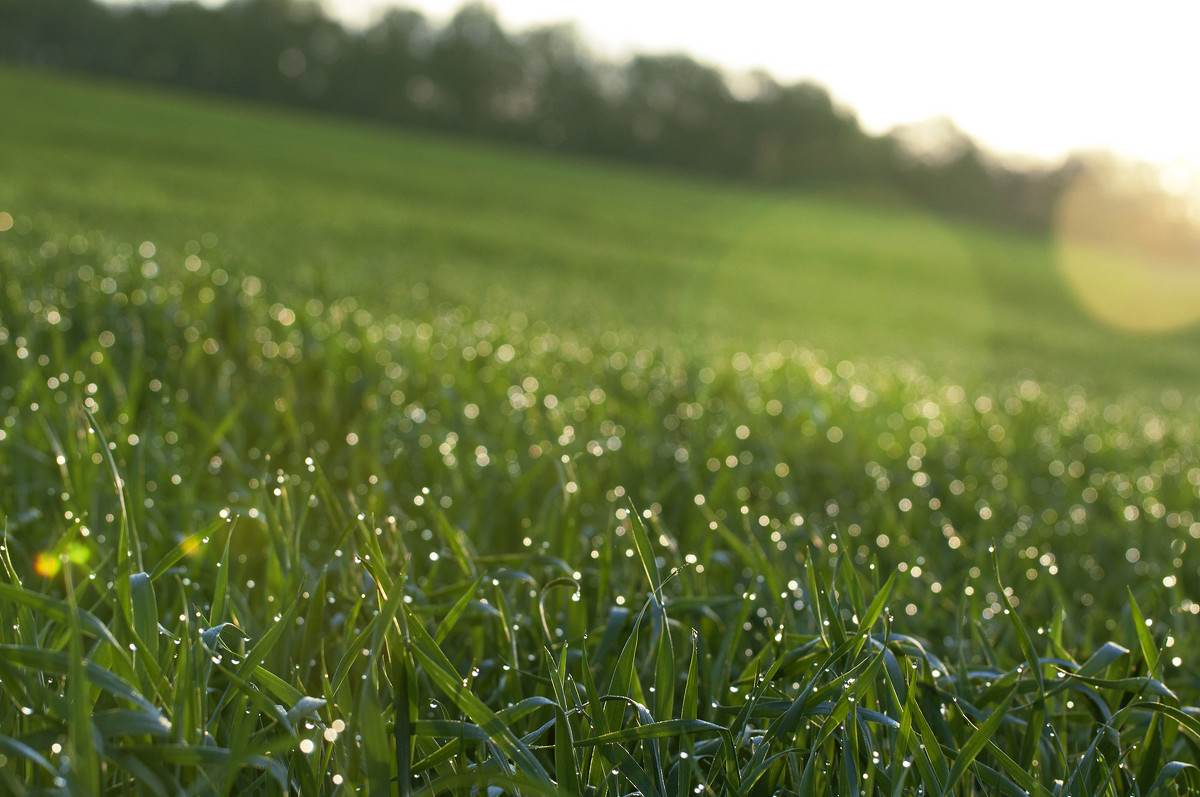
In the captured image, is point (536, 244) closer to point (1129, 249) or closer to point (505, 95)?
point (1129, 249)

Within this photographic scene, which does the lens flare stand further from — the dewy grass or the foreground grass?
the dewy grass

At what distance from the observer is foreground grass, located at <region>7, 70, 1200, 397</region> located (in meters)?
7.45

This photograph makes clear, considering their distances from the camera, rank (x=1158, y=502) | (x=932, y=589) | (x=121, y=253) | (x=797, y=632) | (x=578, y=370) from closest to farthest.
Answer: (x=797, y=632) → (x=932, y=589) → (x=1158, y=502) → (x=578, y=370) → (x=121, y=253)

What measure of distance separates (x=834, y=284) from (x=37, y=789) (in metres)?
15.5

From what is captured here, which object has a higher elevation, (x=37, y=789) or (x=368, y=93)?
(x=368, y=93)

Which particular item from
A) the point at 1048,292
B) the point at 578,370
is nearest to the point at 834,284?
the point at 1048,292

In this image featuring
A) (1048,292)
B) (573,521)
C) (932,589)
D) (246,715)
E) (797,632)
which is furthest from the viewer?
(1048,292)

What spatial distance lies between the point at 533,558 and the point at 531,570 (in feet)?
0.51

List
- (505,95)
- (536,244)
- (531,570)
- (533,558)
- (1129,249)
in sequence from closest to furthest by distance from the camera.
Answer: (533,558) < (531,570) < (536,244) < (1129,249) < (505,95)

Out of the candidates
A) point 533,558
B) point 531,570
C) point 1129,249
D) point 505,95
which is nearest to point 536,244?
point 531,570

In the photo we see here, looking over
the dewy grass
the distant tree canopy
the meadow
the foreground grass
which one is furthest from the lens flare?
the dewy grass

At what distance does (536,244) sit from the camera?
13164 mm

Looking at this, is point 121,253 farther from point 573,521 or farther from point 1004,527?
point 1004,527

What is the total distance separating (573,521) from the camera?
1613mm
